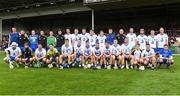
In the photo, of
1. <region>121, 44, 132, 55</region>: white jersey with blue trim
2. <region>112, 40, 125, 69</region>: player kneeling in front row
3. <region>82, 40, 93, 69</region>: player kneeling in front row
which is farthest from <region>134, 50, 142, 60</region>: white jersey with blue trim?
<region>82, 40, 93, 69</region>: player kneeling in front row

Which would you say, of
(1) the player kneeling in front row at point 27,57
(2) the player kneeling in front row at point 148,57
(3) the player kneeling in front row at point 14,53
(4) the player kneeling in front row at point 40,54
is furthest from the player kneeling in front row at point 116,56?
(3) the player kneeling in front row at point 14,53

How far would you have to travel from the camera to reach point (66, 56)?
17.4m

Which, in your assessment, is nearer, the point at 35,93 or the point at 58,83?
the point at 35,93

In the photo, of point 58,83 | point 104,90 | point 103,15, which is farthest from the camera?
point 103,15

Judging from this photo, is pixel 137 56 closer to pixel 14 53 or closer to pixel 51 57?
pixel 51 57

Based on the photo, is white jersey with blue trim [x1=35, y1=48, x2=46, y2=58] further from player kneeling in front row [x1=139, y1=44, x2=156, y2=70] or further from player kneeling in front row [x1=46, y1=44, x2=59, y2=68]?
player kneeling in front row [x1=139, y1=44, x2=156, y2=70]

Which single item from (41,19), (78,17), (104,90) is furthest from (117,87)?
(41,19)

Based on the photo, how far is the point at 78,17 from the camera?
55281 millimetres

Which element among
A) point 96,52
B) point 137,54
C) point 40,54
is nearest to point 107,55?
point 96,52

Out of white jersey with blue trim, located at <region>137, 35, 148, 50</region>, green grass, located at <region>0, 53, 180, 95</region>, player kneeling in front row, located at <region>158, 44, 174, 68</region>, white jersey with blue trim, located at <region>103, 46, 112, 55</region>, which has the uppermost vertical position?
white jersey with blue trim, located at <region>137, 35, 148, 50</region>

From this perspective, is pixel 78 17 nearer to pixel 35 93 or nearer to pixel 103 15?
pixel 103 15

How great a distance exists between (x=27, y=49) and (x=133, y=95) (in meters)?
8.44

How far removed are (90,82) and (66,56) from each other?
4694 mm

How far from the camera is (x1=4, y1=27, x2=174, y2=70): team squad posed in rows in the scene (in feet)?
55.0
